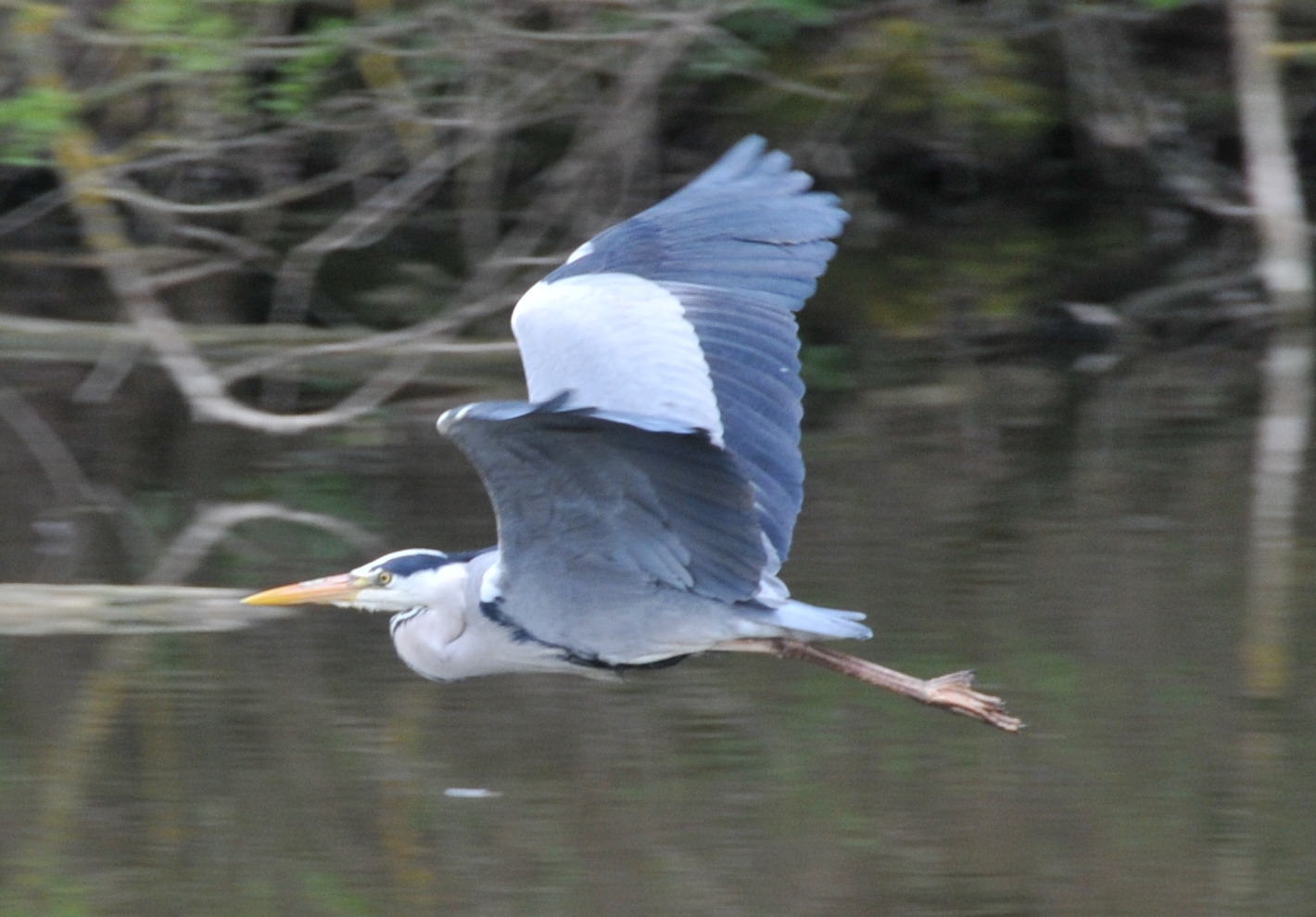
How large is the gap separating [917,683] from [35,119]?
476cm

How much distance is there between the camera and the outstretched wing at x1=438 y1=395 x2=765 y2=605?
3.83 metres

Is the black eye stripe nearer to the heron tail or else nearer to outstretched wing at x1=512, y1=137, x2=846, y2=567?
outstretched wing at x1=512, y1=137, x2=846, y2=567

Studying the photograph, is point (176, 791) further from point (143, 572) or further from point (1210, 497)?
point (1210, 497)

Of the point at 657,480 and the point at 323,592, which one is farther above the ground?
the point at 657,480

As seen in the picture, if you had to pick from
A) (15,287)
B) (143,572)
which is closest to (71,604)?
(143,572)

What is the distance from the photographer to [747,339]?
484cm

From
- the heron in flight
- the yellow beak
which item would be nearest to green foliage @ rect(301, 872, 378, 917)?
the heron in flight

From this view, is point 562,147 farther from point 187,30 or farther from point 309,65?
point 187,30

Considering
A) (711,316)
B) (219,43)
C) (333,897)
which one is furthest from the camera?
(219,43)

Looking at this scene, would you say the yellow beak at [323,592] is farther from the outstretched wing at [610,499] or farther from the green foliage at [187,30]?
the green foliage at [187,30]

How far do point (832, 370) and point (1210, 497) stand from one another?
120 inches

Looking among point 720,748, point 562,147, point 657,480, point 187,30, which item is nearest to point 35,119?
point 187,30

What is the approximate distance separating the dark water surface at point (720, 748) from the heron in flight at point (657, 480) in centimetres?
33

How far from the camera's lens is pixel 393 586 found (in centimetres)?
497
